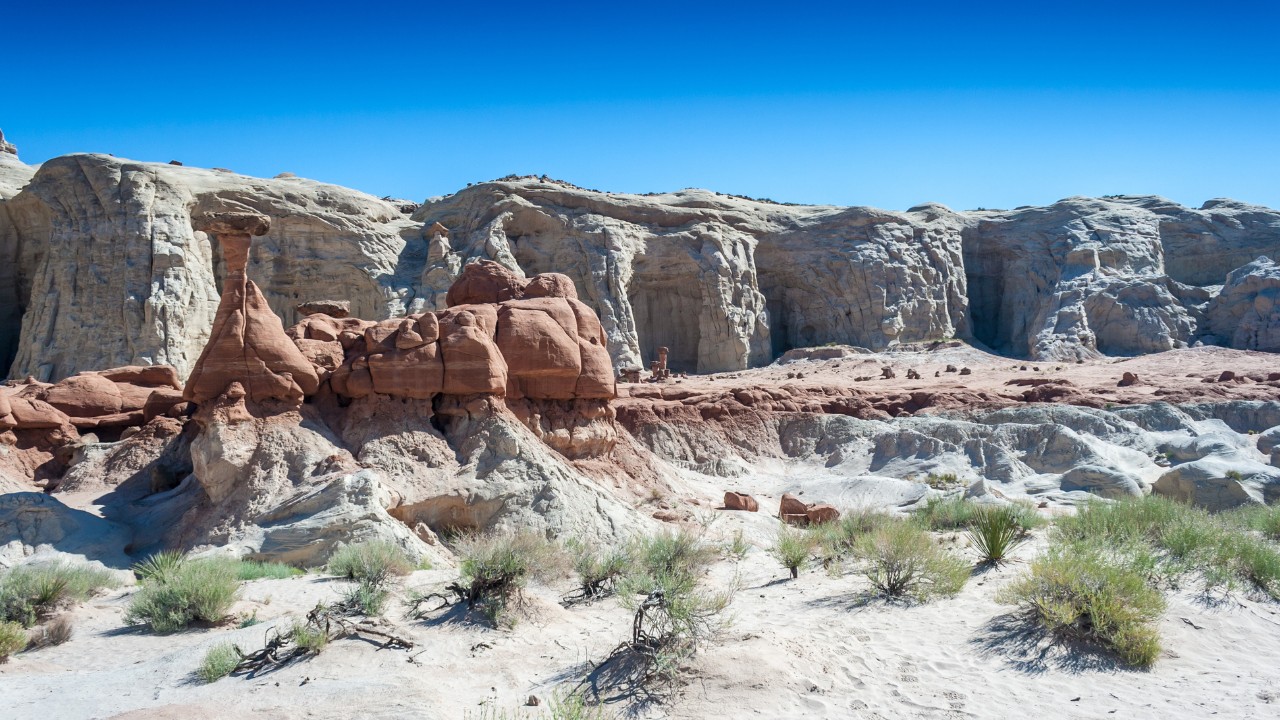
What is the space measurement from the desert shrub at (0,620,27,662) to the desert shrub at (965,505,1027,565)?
10248mm

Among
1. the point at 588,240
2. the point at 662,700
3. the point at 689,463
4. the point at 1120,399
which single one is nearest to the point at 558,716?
the point at 662,700

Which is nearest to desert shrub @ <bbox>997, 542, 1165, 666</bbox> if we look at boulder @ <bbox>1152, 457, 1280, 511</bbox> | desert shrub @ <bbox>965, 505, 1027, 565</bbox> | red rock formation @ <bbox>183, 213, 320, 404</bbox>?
desert shrub @ <bbox>965, 505, 1027, 565</bbox>

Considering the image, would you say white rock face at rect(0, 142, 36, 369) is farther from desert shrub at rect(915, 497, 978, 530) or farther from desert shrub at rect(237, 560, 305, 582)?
desert shrub at rect(915, 497, 978, 530)

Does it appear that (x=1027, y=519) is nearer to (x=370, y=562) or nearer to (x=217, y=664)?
(x=370, y=562)

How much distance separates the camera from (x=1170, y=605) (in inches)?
333

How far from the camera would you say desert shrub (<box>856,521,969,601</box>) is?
9.25m

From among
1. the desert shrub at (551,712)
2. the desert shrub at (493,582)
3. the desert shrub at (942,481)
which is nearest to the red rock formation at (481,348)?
the desert shrub at (493,582)

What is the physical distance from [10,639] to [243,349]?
258 inches

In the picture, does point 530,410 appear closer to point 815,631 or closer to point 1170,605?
point 815,631

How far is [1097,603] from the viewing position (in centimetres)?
759

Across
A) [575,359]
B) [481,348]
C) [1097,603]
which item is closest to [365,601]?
[481,348]

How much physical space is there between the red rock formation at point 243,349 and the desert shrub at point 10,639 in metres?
5.95

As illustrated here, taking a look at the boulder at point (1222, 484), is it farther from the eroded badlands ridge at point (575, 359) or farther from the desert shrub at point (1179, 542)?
the desert shrub at point (1179, 542)

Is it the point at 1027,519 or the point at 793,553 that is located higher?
the point at 793,553
